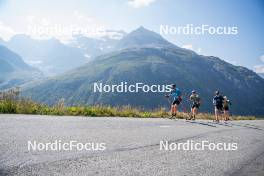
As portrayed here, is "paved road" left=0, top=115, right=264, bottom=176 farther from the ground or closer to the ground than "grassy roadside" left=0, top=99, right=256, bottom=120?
closer to the ground

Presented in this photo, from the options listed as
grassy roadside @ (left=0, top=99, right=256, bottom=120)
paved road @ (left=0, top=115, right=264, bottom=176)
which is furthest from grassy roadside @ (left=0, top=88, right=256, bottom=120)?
paved road @ (left=0, top=115, right=264, bottom=176)

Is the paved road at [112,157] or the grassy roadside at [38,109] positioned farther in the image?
the grassy roadside at [38,109]

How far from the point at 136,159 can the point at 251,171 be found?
2.15m

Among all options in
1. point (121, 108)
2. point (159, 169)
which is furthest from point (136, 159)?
point (121, 108)

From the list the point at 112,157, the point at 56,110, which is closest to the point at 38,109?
the point at 56,110

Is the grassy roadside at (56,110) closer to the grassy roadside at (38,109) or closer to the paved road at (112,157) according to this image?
the grassy roadside at (38,109)

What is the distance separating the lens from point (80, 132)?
28.6ft

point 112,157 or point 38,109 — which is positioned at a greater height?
point 38,109

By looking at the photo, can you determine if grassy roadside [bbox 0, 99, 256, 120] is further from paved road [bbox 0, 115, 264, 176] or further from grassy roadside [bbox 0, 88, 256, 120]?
paved road [bbox 0, 115, 264, 176]

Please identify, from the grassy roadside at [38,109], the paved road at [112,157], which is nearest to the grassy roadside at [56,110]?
the grassy roadside at [38,109]

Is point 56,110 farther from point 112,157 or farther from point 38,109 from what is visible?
point 112,157

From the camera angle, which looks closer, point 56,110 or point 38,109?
point 38,109

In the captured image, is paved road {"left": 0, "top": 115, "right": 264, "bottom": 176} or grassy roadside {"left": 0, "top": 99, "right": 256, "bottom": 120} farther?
grassy roadside {"left": 0, "top": 99, "right": 256, "bottom": 120}

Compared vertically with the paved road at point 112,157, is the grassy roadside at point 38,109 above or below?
above
